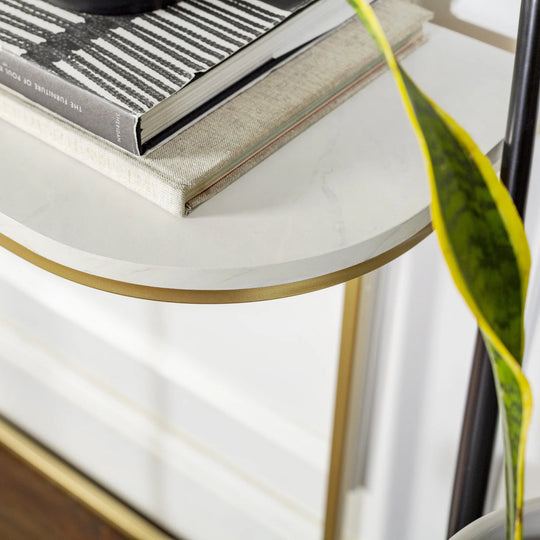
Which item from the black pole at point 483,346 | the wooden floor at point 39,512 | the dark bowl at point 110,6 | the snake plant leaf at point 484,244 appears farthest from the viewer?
the wooden floor at point 39,512

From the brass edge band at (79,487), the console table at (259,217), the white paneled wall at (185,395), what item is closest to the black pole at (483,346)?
the console table at (259,217)

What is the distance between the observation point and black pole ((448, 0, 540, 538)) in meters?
0.40

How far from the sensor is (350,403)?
830 millimetres

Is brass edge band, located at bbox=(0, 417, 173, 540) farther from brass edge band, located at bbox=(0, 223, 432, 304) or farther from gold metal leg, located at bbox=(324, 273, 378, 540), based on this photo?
brass edge band, located at bbox=(0, 223, 432, 304)

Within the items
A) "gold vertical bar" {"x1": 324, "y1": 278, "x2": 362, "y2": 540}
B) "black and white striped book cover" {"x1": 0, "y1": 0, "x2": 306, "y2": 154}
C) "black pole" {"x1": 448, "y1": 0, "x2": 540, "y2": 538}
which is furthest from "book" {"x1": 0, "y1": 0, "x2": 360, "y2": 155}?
"gold vertical bar" {"x1": 324, "y1": 278, "x2": 362, "y2": 540}

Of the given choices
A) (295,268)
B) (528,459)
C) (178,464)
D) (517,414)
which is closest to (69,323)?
(178,464)

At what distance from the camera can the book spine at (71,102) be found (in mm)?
441

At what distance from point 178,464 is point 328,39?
654mm

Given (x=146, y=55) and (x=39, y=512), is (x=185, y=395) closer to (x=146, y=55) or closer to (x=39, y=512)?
(x=39, y=512)

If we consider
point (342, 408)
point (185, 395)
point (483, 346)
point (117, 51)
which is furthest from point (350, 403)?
point (117, 51)

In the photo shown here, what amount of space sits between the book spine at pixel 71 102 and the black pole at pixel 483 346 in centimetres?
18

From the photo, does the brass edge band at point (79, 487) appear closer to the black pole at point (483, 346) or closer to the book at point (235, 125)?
the black pole at point (483, 346)

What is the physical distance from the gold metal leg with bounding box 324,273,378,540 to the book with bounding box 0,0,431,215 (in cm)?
24

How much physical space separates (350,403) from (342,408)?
1 centimetres
